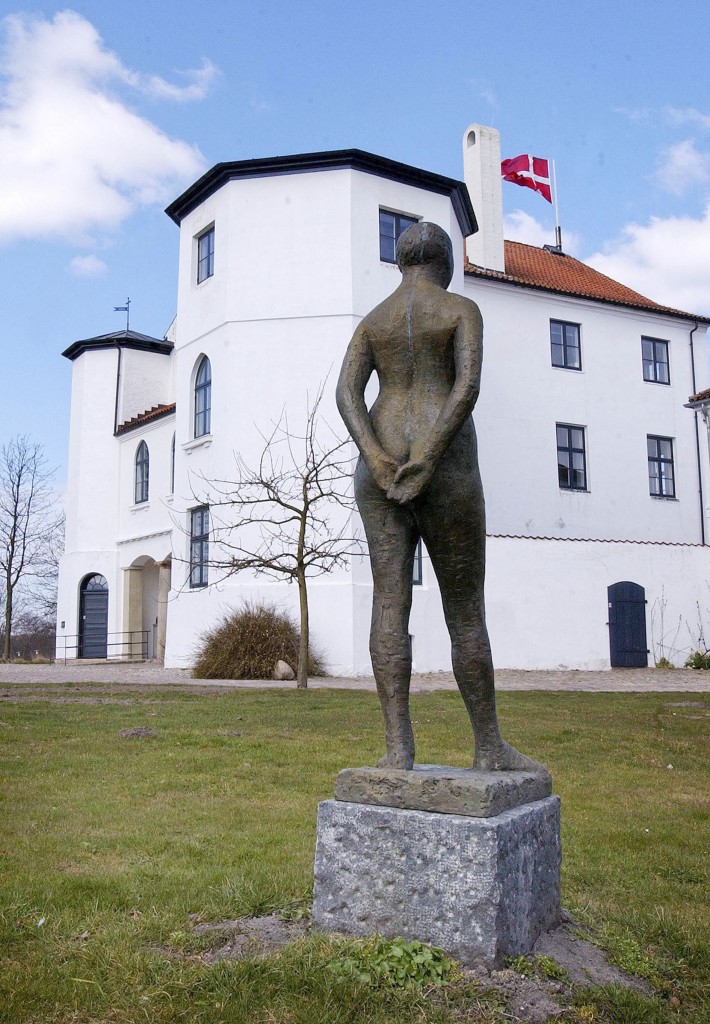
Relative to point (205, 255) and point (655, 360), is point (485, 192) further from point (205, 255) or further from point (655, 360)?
point (205, 255)

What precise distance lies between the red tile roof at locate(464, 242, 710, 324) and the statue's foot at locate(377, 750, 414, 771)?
2385cm

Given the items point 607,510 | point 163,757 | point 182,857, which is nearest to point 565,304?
point 607,510

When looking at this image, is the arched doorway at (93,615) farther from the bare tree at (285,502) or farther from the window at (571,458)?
the window at (571,458)

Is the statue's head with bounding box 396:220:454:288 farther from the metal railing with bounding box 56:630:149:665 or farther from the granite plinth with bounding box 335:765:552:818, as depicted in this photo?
the metal railing with bounding box 56:630:149:665

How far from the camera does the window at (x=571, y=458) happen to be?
27.7 m

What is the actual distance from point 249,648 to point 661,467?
15.6 meters

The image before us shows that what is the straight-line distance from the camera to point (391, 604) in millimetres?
4094

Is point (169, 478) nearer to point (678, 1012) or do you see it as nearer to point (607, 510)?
point (607, 510)

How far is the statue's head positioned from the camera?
4324 mm

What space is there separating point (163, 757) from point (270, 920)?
166 inches

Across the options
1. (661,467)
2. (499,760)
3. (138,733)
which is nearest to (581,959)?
(499,760)

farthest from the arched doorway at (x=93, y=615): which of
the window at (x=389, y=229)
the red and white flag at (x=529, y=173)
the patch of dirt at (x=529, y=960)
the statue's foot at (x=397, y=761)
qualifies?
the statue's foot at (x=397, y=761)

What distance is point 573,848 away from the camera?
216 inches

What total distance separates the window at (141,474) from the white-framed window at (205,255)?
23.8 ft
